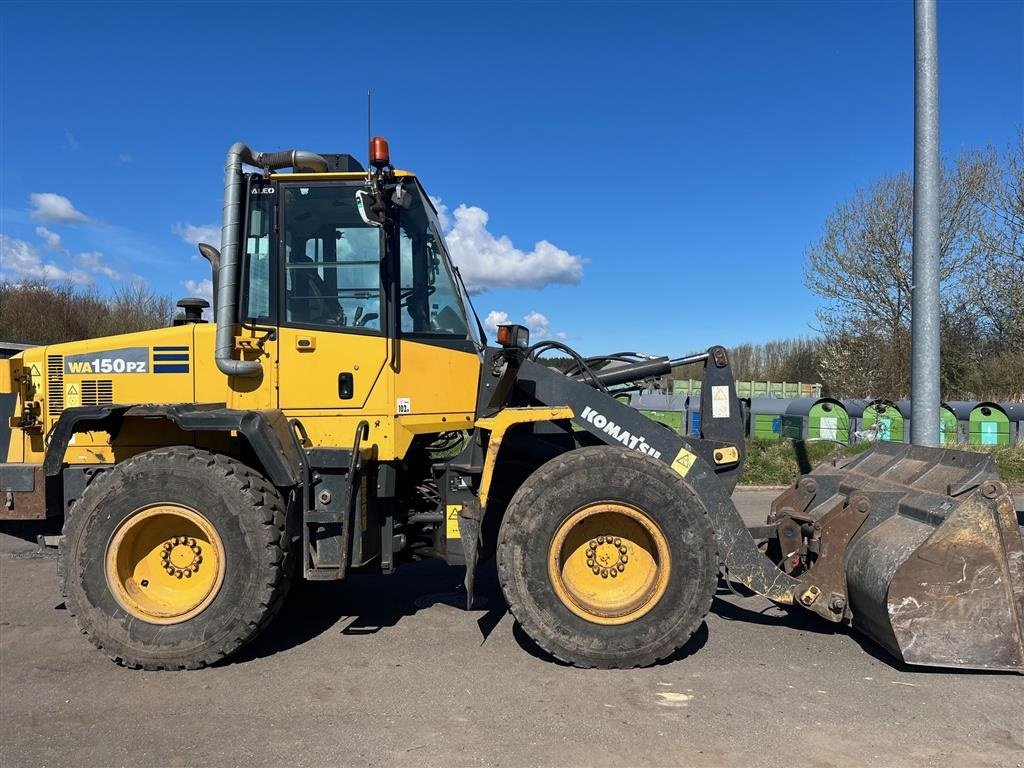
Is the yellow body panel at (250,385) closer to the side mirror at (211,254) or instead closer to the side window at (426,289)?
the side window at (426,289)

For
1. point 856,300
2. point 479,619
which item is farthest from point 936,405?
point 856,300

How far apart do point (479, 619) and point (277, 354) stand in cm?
224

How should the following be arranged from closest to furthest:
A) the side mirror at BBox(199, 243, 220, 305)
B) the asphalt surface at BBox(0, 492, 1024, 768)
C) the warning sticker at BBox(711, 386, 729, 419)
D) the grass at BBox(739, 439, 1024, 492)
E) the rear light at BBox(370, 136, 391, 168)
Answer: the asphalt surface at BBox(0, 492, 1024, 768), the rear light at BBox(370, 136, 391, 168), the warning sticker at BBox(711, 386, 729, 419), the side mirror at BBox(199, 243, 220, 305), the grass at BBox(739, 439, 1024, 492)

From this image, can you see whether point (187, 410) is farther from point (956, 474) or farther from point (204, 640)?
point (956, 474)

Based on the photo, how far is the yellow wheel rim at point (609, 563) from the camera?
3.80 m

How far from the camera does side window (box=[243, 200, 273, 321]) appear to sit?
422 cm

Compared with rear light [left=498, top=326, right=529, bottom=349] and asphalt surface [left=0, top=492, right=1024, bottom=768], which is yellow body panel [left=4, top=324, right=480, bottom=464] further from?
asphalt surface [left=0, top=492, right=1024, bottom=768]

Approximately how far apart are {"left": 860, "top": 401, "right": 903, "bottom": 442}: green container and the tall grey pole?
7.43 m

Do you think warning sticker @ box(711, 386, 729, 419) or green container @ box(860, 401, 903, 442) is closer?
warning sticker @ box(711, 386, 729, 419)

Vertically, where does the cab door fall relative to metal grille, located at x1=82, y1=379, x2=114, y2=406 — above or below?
above

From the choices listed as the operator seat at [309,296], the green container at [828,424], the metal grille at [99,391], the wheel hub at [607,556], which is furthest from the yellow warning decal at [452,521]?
the green container at [828,424]

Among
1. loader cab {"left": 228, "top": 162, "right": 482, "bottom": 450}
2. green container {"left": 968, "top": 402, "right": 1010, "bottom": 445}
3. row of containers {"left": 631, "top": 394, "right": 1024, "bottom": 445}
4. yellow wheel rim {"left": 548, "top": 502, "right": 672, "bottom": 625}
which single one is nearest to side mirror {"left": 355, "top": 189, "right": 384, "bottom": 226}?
loader cab {"left": 228, "top": 162, "right": 482, "bottom": 450}

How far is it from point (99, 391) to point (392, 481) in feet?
6.62

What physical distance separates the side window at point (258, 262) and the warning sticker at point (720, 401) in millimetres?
2959
